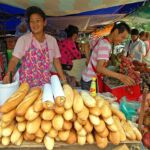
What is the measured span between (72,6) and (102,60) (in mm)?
1392

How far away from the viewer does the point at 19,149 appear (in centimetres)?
183

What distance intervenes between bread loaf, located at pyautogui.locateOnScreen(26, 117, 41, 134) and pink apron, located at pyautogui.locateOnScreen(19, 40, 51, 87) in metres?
1.25

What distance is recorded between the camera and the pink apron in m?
2.88

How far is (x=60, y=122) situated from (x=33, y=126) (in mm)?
160

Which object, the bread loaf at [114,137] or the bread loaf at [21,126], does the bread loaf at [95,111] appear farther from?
the bread loaf at [21,126]

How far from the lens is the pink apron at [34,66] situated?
9.44ft

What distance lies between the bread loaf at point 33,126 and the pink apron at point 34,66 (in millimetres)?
1255

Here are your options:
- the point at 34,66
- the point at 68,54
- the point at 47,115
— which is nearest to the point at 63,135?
the point at 47,115

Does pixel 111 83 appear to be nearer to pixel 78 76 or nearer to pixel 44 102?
pixel 78 76

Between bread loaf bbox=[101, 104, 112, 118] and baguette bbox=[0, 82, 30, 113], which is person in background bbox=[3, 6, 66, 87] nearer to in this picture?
baguette bbox=[0, 82, 30, 113]

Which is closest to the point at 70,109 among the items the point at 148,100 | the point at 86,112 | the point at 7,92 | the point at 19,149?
the point at 86,112

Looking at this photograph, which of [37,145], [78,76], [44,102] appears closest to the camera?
[44,102]

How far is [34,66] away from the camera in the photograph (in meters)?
2.91

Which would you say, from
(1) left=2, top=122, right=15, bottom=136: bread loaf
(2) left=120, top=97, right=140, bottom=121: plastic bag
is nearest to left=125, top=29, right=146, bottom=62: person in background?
(2) left=120, top=97, right=140, bottom=121: plastic bag
